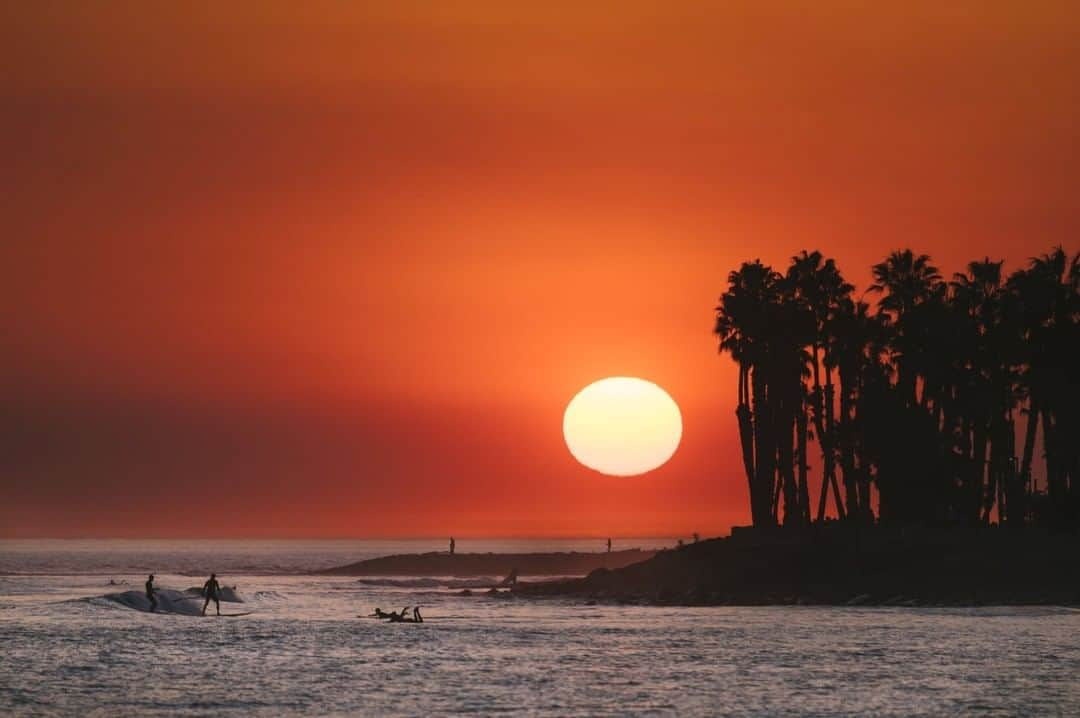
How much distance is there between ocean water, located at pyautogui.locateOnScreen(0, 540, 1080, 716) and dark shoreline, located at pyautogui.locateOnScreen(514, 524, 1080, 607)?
203 inches

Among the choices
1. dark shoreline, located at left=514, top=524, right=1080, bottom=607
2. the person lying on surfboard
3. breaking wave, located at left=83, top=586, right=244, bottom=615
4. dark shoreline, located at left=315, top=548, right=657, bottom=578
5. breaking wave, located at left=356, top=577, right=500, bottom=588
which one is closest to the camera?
the person lying on surfboard

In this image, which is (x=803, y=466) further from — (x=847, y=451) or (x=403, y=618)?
(x=403, y=618)

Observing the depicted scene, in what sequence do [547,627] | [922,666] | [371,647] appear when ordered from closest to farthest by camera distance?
1. [922,666]
2. [371,647]
3. [547,627]

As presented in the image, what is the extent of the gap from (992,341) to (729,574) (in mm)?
27245

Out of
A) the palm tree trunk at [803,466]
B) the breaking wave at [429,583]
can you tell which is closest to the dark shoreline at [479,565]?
the breaking wave at [429,583]

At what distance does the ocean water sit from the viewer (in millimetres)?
40719

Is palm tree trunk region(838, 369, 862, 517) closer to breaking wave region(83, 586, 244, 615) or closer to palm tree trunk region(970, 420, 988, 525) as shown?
palm tree trunk region(970, 420, 988, 525)

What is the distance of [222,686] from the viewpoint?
4484 cm

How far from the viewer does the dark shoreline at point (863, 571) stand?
85688mm

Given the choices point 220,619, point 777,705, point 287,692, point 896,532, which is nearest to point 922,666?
point 777,705

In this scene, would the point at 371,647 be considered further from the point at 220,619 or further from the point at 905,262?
the point at 905,262

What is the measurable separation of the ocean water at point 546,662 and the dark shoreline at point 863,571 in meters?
5.16

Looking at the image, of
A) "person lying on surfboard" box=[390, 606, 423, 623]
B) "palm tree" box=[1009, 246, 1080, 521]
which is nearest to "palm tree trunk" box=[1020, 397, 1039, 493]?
"palm tree" box=[1009, 246, 1080, 521]

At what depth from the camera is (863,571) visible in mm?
92438
